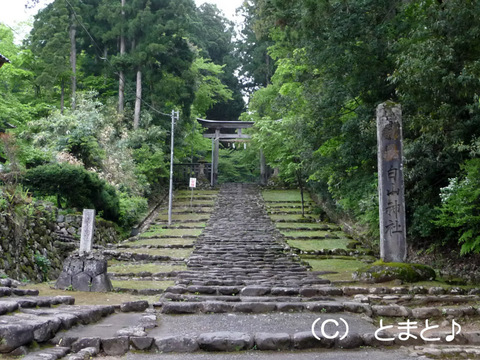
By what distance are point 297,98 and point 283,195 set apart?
40.4 feet

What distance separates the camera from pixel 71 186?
46.6 ft

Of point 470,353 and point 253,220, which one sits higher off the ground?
point 253,220

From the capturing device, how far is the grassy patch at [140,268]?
36.1ft

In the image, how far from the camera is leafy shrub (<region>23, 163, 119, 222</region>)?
13477 mm

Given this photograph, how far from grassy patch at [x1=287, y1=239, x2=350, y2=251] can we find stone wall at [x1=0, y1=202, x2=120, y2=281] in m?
6.91

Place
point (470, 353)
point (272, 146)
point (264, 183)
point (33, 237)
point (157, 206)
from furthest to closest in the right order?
point (264, 183) < point (157, 206) < point (272, 146) < point (33, 237) < point (470, 353)

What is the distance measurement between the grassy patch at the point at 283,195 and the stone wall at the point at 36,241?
12735mm

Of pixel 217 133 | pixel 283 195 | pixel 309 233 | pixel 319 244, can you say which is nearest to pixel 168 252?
pixel 319 244

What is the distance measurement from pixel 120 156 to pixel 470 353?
58.7ft

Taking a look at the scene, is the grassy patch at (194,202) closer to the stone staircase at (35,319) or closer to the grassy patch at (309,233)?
the grassy patch at (309,233)

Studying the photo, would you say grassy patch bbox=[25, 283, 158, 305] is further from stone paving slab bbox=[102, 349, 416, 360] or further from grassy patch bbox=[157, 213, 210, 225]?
grassy patch bbox=[157, 213, 210, 225]

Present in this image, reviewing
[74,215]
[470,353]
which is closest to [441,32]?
[470,353]

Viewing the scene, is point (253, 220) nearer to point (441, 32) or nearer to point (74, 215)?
point (74, 215)

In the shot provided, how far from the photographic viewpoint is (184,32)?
2434 cm
